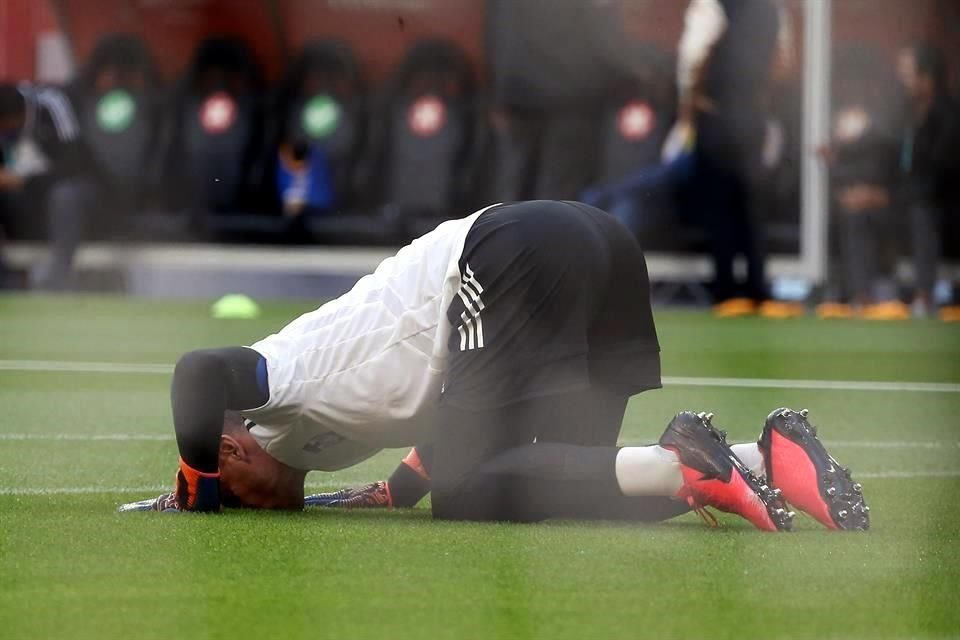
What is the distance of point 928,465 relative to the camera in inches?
233

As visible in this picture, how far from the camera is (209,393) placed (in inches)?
171

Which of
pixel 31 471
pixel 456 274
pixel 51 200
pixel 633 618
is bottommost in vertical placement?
pixel 51 200

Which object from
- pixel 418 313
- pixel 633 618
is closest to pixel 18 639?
pixel 633 618

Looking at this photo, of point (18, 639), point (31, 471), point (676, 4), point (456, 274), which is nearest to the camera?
point (18, 639)

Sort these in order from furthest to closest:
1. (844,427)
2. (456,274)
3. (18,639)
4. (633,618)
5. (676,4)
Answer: (676,4), (844,427), (456,274), (633,618), (18,639)

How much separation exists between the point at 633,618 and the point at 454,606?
30cm

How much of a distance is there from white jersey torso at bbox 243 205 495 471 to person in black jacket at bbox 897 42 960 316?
3834mm

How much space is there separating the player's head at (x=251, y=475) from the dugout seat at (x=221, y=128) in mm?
9541

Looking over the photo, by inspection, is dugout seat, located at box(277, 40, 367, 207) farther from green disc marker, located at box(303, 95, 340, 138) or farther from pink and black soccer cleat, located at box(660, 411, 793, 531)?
pink and black soccer cleat, located at box(660, 411, 793, 531)

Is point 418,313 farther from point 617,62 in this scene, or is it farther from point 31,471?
point 617,62

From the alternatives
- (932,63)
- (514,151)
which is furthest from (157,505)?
(514,151)

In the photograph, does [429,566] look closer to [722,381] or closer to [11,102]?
[722,381]

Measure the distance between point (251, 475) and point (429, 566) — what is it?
0.80 metres

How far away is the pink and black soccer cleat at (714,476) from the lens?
13.8 feet
